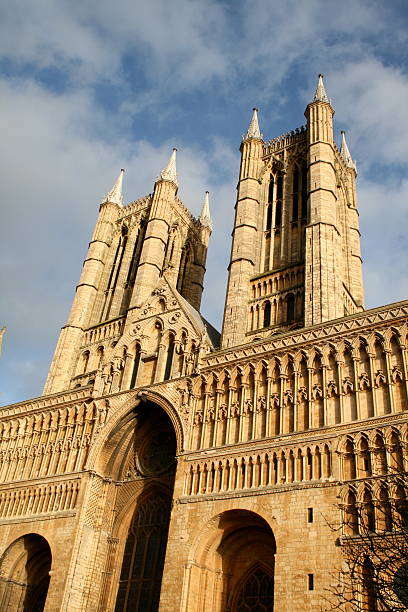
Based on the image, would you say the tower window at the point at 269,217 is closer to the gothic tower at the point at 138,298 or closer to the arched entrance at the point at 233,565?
the gothic tower at the point at 138,298

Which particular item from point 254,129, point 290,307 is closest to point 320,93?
point 254,129

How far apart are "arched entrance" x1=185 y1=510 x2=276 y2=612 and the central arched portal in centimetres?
304

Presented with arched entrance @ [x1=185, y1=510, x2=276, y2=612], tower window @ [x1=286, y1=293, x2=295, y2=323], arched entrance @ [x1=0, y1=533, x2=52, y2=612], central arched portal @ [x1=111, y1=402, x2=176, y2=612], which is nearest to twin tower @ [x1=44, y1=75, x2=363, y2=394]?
tower window @ [x1=286, y1=293, x2=295, y2=323]

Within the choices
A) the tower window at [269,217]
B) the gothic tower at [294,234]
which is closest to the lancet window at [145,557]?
the gothic tower at [294,234]

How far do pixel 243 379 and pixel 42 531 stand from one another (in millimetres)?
10643

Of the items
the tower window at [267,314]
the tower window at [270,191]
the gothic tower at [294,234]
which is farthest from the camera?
the tower window at [270,191]

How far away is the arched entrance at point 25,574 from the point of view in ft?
83.4

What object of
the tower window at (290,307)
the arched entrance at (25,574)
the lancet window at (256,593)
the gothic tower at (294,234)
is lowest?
the lancet window at (256,593)

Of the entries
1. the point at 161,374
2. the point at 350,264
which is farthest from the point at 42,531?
the point at 350,264

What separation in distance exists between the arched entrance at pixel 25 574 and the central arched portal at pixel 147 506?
425 cm

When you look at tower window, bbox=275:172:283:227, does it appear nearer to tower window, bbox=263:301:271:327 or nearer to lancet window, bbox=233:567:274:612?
tower window, bbox=263:301:271:327

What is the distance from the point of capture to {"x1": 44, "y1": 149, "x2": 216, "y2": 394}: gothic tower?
87.3 feet

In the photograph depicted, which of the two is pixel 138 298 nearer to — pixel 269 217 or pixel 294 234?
pixel 269 217

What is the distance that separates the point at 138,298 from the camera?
123 feet
